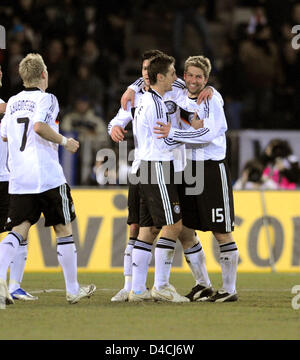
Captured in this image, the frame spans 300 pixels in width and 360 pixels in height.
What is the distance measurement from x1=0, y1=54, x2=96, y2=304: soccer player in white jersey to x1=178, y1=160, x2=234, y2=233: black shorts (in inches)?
49.4

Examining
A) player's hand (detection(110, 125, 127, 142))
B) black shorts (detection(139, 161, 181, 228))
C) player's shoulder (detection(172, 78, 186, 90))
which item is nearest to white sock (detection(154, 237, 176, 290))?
black shorts (detection(139, 161, 181, 228))

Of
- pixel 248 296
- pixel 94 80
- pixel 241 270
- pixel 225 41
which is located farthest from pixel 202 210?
pixel 225 41

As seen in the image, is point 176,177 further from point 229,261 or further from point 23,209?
point 23,209

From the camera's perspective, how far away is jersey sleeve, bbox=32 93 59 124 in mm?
8859

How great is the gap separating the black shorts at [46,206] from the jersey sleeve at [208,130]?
1.17m

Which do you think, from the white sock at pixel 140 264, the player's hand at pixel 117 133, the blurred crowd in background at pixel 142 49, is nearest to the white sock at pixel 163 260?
the white sock at pixel 140 264

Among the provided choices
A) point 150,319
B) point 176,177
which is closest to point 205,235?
→ point 176,177

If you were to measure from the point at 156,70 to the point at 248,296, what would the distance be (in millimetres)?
2641

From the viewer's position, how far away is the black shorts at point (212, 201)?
9.42m

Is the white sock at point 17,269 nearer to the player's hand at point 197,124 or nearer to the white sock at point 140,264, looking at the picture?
the white sock at point 140,264

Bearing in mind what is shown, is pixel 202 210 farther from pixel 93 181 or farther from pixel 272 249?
pixel 93 181

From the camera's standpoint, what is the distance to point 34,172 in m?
8.91

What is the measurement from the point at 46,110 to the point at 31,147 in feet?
1.24

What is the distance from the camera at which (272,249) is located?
45.1ft
